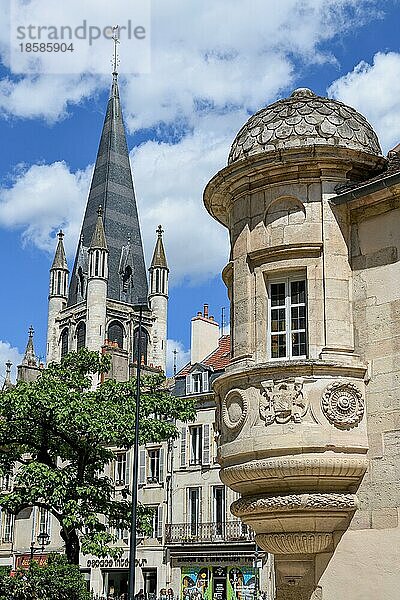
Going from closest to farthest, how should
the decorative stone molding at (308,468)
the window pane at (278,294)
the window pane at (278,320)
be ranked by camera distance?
the decorative stone molding at (308,468), the window pane at (278,320), the window pane at (278,294)

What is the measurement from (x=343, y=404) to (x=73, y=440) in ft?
47.2

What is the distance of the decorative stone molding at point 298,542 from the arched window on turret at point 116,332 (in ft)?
306

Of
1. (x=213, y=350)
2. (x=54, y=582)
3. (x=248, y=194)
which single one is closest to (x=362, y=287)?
(x=248, y=194)

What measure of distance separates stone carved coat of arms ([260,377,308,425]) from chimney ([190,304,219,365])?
41228 millimetres

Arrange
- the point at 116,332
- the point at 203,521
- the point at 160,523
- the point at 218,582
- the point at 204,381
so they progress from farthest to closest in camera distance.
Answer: the point at 116,332 < the point at 160,523 < the point at 204,381 < the point at 203,521 < the point at 218,582

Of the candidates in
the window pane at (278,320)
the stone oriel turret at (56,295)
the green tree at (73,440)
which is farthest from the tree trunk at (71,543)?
the stone oriel turret at (56,295)

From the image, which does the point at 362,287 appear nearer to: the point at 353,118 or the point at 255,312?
the point at 255,312

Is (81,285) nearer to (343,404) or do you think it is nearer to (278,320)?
(278,320)

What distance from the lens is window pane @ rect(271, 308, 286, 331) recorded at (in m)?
14.2

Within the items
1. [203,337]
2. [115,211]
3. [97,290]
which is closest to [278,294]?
[203,337]

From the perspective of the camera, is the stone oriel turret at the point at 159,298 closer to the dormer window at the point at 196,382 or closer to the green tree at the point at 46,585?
the dormer window at the point at 196,382

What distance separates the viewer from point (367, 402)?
529 inches

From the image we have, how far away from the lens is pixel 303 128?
1453cm

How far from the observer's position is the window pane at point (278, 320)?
14.2m
